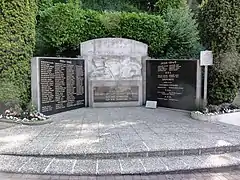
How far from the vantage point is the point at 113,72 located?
31.6ft

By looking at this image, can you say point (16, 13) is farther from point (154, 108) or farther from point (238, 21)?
point (238, 21)

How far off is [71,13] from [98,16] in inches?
42.0

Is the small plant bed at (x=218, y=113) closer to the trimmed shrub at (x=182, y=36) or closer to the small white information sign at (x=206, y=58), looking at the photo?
the small white information sign at (x=206, y=58)

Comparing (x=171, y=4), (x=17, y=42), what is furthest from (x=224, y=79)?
(x=171, y=4)

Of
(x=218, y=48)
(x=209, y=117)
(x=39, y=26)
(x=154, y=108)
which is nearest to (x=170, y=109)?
(x=154, y=108)

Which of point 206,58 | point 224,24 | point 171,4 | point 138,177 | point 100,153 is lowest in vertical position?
point 138,177

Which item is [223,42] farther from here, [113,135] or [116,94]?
[113,135]

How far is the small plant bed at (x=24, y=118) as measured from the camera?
21.3 feet

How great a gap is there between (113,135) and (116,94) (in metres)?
4.16

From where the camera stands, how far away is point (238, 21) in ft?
24.5

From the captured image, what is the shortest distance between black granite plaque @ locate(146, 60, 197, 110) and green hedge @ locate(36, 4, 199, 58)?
1.59 metres

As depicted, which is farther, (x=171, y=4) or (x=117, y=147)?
(x=171, y=4)

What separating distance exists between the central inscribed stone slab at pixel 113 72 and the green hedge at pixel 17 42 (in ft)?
8.11

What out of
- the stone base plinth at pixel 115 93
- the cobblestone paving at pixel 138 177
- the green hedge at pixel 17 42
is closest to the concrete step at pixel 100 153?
the cobblestone paving at pixel 138 177
